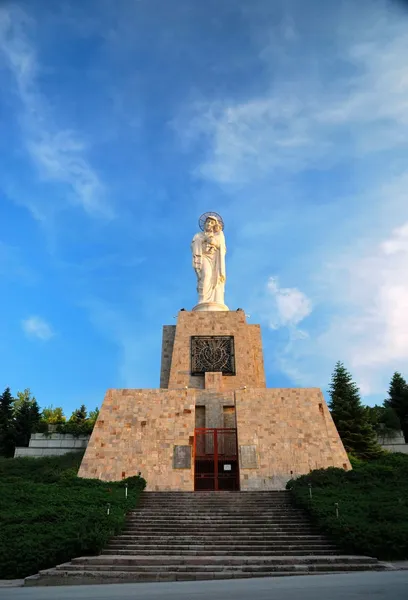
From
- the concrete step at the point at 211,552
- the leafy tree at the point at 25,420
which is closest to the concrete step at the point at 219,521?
the concrete step at the point at 211,552

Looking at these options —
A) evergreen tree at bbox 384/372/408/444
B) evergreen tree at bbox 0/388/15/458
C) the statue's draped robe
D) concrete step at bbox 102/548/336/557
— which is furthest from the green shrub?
evergreen tree at bbox 0/388/15/458

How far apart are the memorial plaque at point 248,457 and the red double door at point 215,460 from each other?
0.60 metres

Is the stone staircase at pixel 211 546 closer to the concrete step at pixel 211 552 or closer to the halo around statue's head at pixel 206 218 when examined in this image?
the concrete step at pixel 211 552

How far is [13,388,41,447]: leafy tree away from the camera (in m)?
22.0

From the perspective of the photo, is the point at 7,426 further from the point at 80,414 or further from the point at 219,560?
the point at 219,560

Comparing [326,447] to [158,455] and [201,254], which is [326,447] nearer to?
[158,455]

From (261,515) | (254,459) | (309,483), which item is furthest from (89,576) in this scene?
(254,459)

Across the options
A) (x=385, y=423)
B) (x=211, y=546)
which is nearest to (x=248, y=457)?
(x=211, y=546)

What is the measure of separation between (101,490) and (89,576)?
218 inches

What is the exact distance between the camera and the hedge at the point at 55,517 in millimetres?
7293

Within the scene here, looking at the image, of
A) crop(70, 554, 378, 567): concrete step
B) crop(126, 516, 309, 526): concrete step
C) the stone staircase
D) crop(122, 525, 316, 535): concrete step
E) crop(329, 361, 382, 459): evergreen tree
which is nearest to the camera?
the stone staircase

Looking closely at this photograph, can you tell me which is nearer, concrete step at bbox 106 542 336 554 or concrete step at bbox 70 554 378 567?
concrete step at bbox 70 554 378 567

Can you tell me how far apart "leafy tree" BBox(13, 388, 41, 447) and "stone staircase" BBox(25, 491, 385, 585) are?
1178 cm

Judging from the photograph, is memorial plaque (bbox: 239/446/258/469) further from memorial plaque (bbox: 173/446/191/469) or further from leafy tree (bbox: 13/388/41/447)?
leafy tree (bbox: 13/388/41/447)
